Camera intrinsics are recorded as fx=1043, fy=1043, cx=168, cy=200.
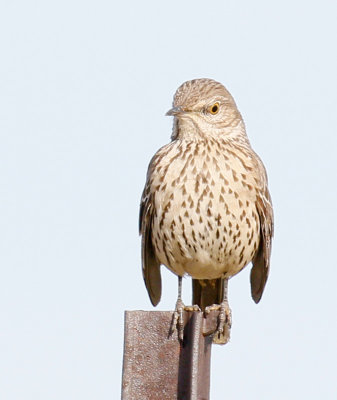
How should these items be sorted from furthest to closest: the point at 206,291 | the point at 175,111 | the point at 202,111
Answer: the point at 206,291
the point at 202,111
the point at 175,111

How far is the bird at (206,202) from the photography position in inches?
338

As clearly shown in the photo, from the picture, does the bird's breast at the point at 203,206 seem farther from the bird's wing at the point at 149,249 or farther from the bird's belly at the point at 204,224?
the bird's wing at the point at 149,249

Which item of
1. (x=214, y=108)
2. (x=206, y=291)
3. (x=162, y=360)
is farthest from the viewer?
(x=206, y=291)

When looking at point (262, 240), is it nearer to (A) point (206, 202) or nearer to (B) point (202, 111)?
(A) point (206, 202)

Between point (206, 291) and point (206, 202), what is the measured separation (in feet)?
4.41

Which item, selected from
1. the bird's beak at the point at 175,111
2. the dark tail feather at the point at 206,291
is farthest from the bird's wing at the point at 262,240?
the bird's beak at the point at 175,111

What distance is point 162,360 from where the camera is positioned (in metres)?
5.13

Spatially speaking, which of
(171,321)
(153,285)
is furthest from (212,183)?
(171,321)

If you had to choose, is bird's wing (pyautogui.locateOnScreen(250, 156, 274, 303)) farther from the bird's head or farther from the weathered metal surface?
the weathered metal surface

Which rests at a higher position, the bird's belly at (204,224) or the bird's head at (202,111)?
the bird's head at (202,111)

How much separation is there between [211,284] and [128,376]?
15.0 feet

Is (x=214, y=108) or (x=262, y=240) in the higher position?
(x=214, y=108)

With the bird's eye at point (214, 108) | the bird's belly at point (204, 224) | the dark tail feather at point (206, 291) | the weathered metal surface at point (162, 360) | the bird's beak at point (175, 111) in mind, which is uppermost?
the bird's eye at point (214, 108)

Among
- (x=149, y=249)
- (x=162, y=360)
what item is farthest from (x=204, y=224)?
(x=162, y=360)
